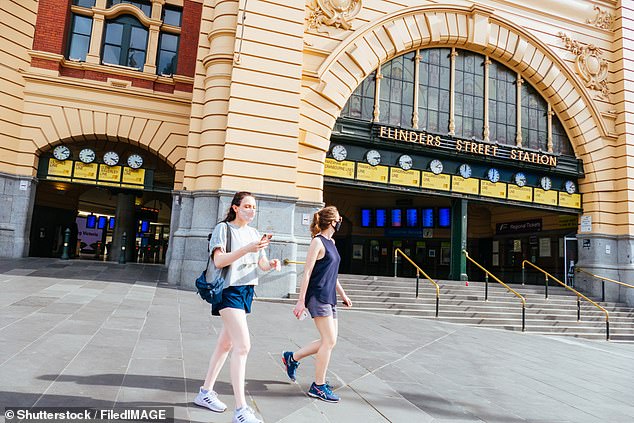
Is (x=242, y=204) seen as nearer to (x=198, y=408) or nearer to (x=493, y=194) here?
(x=198, y=408)

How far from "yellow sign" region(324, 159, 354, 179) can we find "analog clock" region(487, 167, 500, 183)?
5.96 m

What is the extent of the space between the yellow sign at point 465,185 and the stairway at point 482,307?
369cm

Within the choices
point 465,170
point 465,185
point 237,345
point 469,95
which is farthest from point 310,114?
point 237,345

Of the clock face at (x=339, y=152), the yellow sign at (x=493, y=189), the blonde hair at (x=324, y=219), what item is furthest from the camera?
the yellow sign at (x=493, y=189)

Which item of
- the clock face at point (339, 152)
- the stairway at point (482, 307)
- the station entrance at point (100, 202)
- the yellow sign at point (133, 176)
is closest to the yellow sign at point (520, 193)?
the stairway at point (482, 307)

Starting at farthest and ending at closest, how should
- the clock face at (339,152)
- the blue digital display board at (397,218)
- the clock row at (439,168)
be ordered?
the blue digital display board at (397,218)
the clock row at (439,168)
the clock face at (339,152)

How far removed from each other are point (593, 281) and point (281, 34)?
15036mm

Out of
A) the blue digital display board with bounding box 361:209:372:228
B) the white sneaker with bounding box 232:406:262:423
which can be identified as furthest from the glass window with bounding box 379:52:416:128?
the white sneaker with bounding box 232:406:262:423

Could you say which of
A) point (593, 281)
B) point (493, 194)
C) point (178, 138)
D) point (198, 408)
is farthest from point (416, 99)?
point (198, 408)

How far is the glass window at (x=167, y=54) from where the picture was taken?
1642 centimetres

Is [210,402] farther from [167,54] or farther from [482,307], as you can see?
[167,54]

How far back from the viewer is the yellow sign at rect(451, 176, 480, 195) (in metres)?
16.2

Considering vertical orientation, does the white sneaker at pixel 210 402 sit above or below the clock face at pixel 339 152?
below

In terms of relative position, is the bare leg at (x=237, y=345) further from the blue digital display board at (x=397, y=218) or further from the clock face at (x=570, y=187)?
the blue digital display board at (x=397, y=218)
